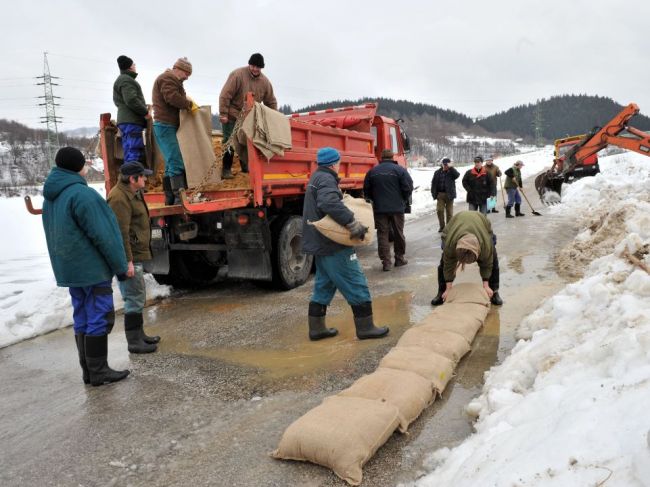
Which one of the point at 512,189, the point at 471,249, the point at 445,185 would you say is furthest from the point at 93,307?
the point at 512,189

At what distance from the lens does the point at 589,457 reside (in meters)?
1.68

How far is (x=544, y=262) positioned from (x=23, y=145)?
89.9m

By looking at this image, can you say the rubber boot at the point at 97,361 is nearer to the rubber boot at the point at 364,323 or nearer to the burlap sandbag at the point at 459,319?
the rubber boot at the point at 364,323

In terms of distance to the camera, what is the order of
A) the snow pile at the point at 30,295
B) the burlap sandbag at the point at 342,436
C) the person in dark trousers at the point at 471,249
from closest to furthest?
1. the burlap sandbag at the point at 342,436
2. the person in dark trousers at the point at 471,249
3. the snow pile at the point at 30,295

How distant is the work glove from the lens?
165 inches

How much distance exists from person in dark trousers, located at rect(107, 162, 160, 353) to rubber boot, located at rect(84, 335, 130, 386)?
641 mm

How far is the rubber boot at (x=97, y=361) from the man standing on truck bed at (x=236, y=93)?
2.91m

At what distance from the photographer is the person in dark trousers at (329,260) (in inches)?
170

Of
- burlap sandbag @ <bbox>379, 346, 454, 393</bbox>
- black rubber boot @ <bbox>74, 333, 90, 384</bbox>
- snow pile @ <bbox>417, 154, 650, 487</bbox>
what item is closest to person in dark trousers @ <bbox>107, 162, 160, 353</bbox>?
black rubber boot @ <bbox>74, 333, 90, 384</bbox>

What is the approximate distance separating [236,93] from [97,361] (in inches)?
147

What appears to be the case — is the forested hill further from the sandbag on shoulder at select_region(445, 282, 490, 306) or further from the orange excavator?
the sandbag on shoulder at select_region(445, 282, 490, 306)

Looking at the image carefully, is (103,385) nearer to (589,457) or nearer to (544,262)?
(589,457)

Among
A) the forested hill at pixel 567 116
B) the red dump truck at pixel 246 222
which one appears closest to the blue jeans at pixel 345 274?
the red dump truck at pixel 246 222

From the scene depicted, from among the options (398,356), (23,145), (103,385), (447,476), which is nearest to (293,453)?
(447,476)
